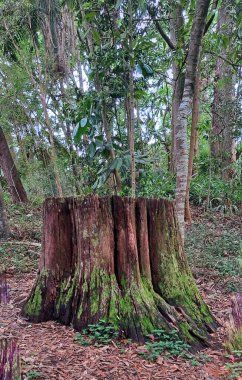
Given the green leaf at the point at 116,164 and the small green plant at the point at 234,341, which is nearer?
the small green plant at the point at 234,341

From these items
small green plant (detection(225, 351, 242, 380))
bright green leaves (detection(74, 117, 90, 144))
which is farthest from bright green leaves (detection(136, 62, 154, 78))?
small green plant (detection(225, 351, 242, 380))

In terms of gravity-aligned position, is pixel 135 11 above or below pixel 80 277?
above

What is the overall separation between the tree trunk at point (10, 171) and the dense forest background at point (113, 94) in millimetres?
26

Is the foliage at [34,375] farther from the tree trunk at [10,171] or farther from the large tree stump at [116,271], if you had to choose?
the tree trunk at [10,171]

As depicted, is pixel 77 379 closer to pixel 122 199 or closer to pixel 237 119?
pixel 122 199

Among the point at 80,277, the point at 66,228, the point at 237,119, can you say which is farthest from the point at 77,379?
the point at 237,119

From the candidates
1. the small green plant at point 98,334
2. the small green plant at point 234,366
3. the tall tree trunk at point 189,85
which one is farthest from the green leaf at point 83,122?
the small green plant at point 234,366

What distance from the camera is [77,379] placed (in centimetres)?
187

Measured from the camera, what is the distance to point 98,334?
2.36 metres

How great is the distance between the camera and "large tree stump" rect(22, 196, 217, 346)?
2.53 metres

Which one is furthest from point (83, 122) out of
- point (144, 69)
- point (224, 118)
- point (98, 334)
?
point (224, 118)

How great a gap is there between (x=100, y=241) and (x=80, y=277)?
1.11 ft

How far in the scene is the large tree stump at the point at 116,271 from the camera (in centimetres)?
253

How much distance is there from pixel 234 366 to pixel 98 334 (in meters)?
0.94
